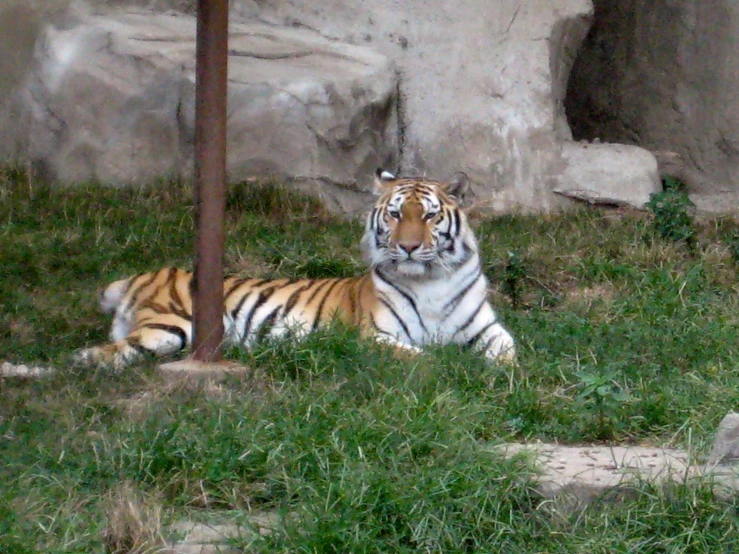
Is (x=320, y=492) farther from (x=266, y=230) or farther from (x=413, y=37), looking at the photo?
(x=413, y=37)

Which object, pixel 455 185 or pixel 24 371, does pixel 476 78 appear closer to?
pixel 455 185

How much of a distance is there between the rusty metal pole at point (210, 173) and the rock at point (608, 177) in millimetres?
4194

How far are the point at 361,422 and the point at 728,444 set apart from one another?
1.22 metres

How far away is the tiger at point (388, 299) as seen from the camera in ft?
19.4

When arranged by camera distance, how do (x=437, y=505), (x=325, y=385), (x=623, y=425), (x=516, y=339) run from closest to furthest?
(x=437, y=505) → (x=623, y=425) → (x=325, y=385) → (x=516, y=339)

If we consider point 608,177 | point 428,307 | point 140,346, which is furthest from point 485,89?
point 140,346

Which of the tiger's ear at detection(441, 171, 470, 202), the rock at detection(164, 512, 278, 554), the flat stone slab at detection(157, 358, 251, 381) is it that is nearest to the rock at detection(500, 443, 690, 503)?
the rock at detection(164, 512, 278, 554)

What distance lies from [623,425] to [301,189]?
425cm

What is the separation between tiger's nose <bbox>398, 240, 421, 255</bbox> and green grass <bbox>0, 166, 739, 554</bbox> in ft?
2.36

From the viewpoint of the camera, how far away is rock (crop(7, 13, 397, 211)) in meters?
8.26

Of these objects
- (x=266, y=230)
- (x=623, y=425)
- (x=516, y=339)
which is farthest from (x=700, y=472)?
(x=266, y=230)

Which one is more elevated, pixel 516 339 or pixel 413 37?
pixel 413 37

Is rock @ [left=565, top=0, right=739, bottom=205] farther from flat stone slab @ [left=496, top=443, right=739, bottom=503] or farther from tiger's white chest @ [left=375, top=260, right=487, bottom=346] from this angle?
flat stone slab @ [left=496, top=443, right=739, bottom=503]

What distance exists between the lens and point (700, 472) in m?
3.81
